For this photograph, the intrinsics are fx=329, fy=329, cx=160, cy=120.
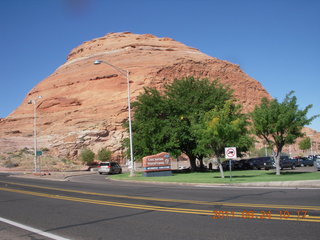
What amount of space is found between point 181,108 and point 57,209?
1046 inches

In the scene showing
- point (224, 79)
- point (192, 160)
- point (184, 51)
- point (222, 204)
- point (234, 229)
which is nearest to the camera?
point (234, 229)

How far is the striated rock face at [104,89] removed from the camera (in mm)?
65812

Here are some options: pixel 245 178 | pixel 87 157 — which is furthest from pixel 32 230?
pixel 87 157

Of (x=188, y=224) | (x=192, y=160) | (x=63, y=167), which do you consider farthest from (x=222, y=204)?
(x=63, y=167)

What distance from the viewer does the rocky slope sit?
6538cm

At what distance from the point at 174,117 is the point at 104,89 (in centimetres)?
5249

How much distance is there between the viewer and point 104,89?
280ft

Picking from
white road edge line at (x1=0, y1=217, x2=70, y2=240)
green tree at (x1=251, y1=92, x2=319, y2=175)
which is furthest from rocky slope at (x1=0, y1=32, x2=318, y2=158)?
white road edge line at (x1=0, y1=217, x2=70, y2=240)

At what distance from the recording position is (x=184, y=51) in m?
106

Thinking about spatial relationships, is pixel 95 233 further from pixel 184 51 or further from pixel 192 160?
pixel 184 51

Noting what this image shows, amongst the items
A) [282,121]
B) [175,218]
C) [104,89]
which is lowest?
[175,218]

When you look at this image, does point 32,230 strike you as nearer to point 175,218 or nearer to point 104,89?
point 175,218
